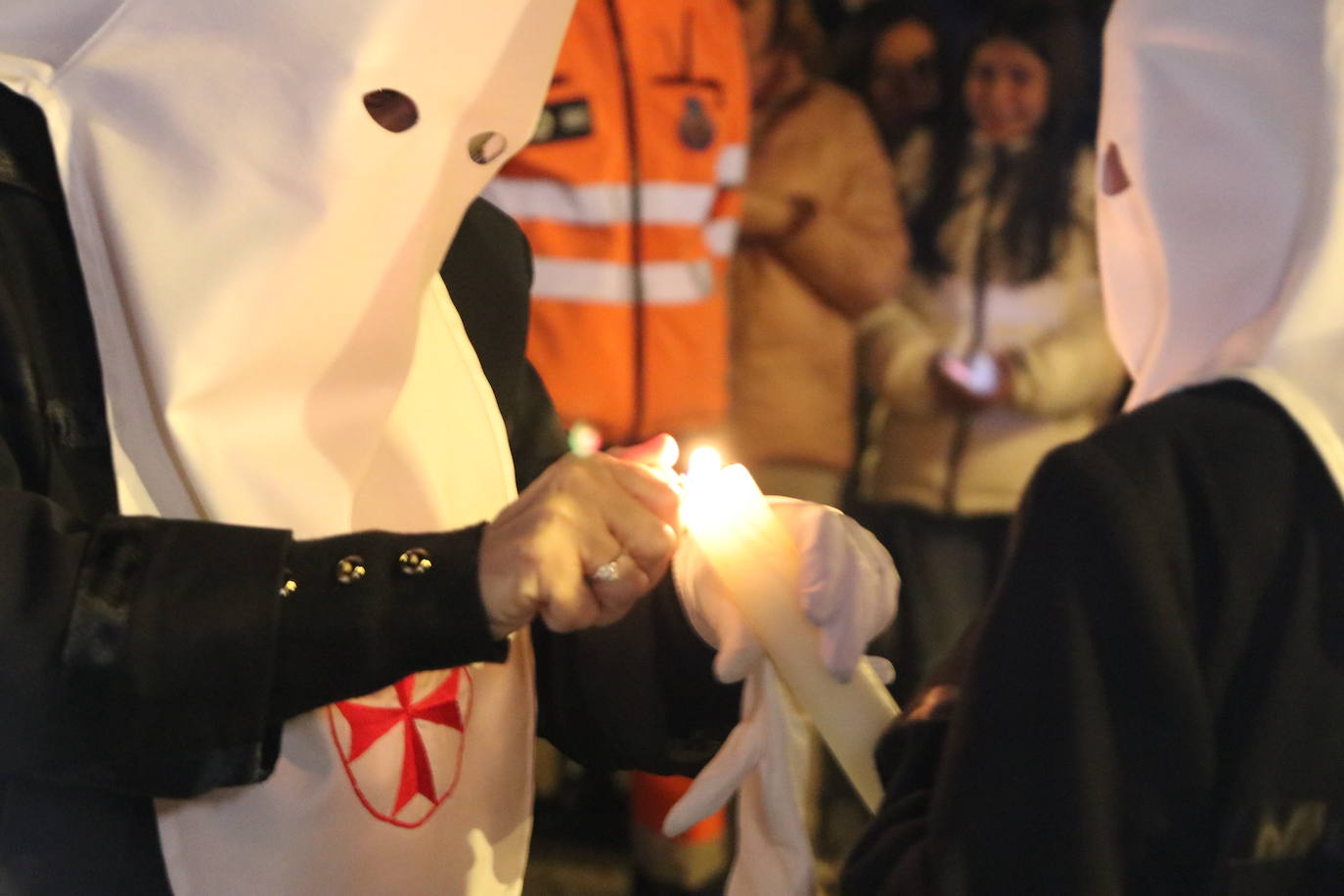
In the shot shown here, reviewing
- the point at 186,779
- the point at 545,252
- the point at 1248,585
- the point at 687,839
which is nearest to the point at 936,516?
the point at 687,839

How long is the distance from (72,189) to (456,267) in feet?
1.16

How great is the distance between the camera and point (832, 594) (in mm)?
Result: 812

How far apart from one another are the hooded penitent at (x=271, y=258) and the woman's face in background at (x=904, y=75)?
1.56 m

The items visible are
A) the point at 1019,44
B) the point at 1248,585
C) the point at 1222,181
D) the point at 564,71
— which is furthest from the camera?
the point at 1019,44

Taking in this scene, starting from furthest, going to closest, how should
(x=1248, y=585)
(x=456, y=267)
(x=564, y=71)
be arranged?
(x=564, y=71) → (x=456, y=267) → (x=1248, y=585)

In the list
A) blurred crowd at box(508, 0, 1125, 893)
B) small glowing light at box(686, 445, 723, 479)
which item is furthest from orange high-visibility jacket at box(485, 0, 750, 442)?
small glowing light at box(686, 445, 723, 479)

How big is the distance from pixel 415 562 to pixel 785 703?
273 millimetres

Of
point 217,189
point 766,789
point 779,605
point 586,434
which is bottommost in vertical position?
point 586,434

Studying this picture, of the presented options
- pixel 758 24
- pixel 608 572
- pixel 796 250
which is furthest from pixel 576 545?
pixel 758 24

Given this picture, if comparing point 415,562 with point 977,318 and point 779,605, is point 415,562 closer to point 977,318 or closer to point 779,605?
point 779,605

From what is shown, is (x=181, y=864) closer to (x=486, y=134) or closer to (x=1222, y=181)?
(x=486, y=134)

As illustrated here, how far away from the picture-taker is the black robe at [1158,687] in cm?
73

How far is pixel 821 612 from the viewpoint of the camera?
819mm

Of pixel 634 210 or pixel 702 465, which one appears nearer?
pixel 702 465
